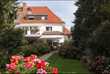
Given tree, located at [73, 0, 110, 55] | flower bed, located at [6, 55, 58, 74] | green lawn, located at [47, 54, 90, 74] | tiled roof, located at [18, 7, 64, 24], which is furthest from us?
tiled roof, located at [18, 7, 64, 24]

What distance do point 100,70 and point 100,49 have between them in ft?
22.8

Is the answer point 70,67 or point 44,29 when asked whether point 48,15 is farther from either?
point 70,67

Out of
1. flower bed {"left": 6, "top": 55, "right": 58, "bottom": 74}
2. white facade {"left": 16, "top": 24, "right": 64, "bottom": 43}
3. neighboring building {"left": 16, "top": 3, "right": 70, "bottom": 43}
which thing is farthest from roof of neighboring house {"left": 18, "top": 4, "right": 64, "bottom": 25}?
flower bed {"left": 6, "top": 55, "right": 58, "bottom": 74}

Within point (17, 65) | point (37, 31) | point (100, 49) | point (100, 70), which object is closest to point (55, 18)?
point (37, 31)

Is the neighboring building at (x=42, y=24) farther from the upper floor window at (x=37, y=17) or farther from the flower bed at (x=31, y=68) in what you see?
the flower bed at (x=31, y=68)

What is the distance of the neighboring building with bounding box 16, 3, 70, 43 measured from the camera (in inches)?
3516

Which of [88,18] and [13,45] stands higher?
[88,18]

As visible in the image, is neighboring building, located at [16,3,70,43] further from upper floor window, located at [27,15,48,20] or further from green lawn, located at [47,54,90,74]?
green lawn, located at [47,54,90,74]

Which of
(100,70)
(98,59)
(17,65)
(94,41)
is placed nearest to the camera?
(17,65)

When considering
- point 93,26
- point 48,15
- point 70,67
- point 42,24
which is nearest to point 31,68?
point 70,67

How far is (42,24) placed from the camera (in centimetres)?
9062

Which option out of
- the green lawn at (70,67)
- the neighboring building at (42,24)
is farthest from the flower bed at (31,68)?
the neighboring building at (42,24)

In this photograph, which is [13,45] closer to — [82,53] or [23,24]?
[82,53]

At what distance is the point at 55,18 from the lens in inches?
3696
